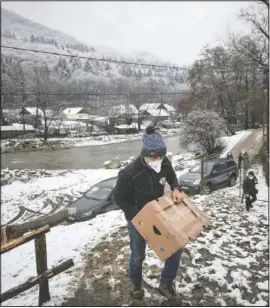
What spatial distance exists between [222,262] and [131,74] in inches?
404

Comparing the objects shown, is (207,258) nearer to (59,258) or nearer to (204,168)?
(59,258)

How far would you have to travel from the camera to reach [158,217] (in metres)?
2.53

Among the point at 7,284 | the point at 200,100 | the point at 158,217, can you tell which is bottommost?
the point at 7,284

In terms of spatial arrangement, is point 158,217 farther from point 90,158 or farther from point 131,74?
point 131,74

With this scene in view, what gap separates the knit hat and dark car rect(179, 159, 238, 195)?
8.51 m

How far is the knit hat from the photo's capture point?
275 cm

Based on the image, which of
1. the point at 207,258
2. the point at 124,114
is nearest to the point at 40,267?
the point at 207,258

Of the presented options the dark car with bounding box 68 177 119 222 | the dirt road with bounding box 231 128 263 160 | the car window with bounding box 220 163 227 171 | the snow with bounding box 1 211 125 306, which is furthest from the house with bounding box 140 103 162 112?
the dirt road with bounding box 231 128 263 160

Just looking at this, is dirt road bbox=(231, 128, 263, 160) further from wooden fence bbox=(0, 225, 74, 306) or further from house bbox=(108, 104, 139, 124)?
wooden fence bbox=(0, 225, 74, 306)

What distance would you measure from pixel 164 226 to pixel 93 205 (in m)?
6.66

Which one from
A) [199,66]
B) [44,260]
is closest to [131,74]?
[199,66]

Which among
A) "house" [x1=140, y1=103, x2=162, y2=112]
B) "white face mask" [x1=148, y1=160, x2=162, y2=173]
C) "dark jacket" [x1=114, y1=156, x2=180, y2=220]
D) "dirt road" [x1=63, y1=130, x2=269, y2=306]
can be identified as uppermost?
"house" [x1=140, y1=103, x2=162, y2=112]

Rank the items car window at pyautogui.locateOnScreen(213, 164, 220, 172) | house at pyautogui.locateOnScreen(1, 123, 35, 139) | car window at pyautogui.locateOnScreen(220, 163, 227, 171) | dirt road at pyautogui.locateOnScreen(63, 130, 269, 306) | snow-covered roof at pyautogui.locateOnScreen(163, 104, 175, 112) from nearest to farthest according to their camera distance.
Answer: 1. dirt road at pyautogui.locateOnScreen(63, 130, 269, 306)
2. snow-covered roof at pyautogui.locateOnScreen(163, 104, 175, 112)
3. car window at pyautogui.locateOnScreen(213, 164, 220, 172)
4. car window at pyautogui.locateOnScreen(220, 163, 227, 171)
5. house at pyautogui.locateOnScreen(1, 123, 35, 139)

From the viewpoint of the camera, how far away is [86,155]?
1220 cm
